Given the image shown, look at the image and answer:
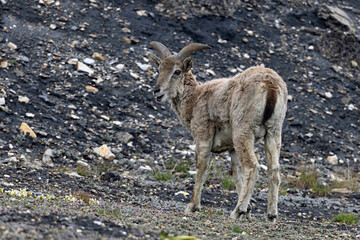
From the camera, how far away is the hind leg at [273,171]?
329 inches

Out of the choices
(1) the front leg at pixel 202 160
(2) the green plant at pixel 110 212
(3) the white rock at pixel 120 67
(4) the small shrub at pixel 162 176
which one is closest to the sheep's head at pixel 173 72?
(1) the front leg at pixel 202 160

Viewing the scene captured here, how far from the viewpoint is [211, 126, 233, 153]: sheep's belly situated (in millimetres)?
9266

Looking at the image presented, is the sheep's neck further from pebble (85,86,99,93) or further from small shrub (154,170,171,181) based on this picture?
pebble (85,86,99,93)

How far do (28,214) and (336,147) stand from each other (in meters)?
11.5

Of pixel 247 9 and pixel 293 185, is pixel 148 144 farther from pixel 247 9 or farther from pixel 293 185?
pixel 247 9

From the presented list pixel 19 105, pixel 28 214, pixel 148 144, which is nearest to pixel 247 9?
pixel 148 144

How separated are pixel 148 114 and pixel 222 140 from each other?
17.9ft

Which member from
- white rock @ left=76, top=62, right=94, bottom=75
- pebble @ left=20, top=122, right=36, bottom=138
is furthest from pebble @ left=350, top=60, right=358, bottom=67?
pebble @ left=20, top=122, right=36, bottom=138

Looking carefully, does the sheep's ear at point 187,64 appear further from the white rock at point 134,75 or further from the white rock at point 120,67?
the white rock at point 120,67

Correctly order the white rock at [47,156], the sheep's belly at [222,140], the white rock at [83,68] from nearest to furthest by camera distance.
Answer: the sheep's belly at [222,140]
the white rock at [47,156]
the white rock at [83,68]

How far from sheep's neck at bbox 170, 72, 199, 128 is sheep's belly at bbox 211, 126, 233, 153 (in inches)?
33.2

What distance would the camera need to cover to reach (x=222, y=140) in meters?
9.46

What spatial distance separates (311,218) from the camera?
10.2 m

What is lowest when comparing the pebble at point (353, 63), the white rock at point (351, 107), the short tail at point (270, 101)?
the white rock at point (351, 107)
